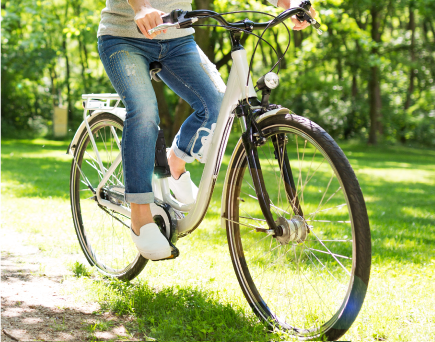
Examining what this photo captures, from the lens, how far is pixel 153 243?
9.02ft

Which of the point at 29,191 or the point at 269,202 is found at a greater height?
the point at 269,202

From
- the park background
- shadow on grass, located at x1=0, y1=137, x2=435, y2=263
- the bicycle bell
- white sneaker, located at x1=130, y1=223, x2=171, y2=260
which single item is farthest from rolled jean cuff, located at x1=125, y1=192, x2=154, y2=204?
shadow on grass, located at x1=0, y1=137, x2=435, y2=263

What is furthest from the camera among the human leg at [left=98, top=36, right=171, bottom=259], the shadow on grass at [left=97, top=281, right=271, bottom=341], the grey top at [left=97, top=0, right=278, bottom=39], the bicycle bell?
the grey top at [left=97, top=0, right=278, bottom=39]

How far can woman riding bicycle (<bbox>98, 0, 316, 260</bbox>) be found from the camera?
2.72 meters

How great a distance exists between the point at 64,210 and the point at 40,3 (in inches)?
426

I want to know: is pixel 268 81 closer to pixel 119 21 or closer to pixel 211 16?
pixel 211 16

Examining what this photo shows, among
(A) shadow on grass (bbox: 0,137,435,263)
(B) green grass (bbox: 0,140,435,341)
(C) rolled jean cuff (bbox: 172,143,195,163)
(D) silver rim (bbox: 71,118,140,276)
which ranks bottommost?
(A) shadow on grass (bbox: 0,137,435,263)

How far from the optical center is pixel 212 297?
295 cm

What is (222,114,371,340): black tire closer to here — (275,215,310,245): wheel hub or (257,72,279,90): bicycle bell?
(275,215,310,245): wheel hub

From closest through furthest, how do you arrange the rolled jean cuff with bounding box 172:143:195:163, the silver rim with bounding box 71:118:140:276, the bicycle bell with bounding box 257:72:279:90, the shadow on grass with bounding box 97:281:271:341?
the bicycle bell with bounding box 257:72:279:90
the shadow on grass with bounding box 97:281:271:341
the rolled jean cuff with bounding box 172:143:195:163
the silver rim with bounding box 71:118:140:276

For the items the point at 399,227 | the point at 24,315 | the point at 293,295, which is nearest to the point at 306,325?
the point at 293,295

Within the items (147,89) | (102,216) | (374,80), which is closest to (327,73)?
(374,80)

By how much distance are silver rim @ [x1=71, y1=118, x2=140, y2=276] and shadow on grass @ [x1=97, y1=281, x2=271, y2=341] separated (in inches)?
12.5

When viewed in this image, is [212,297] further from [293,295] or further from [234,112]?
[234,112]
